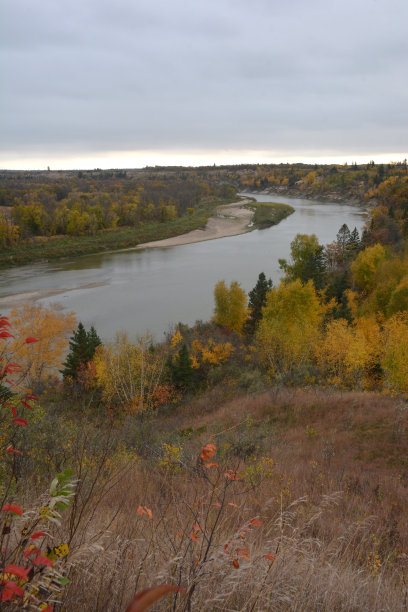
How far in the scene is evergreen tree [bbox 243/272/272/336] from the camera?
947 inches

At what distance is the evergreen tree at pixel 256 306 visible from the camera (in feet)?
78.9

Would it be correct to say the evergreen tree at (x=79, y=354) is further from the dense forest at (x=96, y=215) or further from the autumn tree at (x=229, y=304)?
the dense forest at (x=96, y=215)

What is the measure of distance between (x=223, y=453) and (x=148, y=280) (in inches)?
1119

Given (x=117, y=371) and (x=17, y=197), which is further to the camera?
(x=17, y=197)

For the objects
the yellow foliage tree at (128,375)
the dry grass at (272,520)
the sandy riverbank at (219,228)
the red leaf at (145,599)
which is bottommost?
the yellow foliage tree at (128,375)

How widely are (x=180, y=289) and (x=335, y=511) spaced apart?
27.1 m

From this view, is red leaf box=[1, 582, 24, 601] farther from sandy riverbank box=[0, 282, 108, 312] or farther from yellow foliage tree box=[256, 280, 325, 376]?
sandy riverbank box=[0, 282, 108, 312]

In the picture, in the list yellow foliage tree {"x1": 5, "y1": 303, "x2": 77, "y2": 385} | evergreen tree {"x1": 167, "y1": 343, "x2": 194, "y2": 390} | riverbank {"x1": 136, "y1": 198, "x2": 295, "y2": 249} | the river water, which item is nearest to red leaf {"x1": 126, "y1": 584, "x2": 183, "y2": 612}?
evergreen tree {"x1": 167, "y1": 343, "x2": 194, "y2": 390}

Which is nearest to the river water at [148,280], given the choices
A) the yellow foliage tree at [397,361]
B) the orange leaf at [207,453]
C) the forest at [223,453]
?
the forest at [223,453]

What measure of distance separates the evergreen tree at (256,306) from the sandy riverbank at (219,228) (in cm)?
2717

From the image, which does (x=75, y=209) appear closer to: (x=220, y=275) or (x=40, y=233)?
(x=40, y=233)

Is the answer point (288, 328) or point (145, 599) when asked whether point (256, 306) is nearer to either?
point (288, 328)

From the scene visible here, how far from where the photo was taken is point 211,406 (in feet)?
49.3

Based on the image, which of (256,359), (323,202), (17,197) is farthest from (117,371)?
(323,202)
